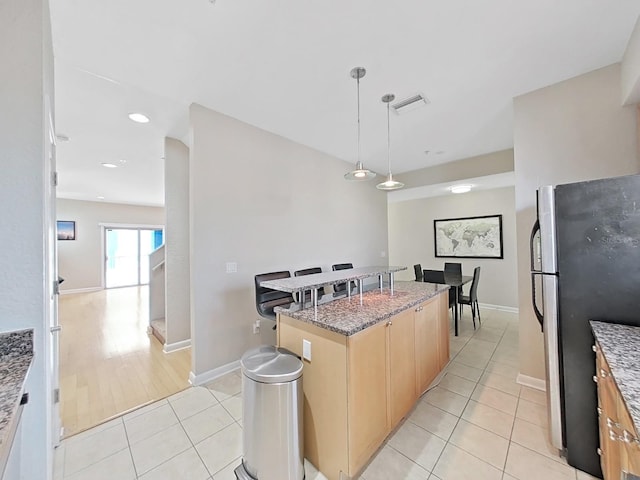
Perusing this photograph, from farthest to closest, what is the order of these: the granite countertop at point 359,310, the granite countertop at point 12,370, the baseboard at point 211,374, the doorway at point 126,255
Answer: the doorway at point 126,255 → the baseboard at point 211,374 → the granite countertop at point 359,310 → the granite countertop at point 12,370

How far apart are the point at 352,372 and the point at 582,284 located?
1.49 meters

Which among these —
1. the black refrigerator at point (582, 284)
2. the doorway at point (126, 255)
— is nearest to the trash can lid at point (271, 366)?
the black refrigerator at point (582, 284)

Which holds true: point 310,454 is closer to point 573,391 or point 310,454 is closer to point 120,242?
point 573,391

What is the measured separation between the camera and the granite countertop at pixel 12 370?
67 centimetres

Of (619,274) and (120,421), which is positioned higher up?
(619,274)

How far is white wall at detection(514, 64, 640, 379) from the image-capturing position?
6.91ft

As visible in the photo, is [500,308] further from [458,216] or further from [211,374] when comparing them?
[211,374]

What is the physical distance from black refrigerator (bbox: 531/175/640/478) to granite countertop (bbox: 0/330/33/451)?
249cm

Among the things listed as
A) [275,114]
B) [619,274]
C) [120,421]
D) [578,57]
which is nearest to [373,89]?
[275,114]

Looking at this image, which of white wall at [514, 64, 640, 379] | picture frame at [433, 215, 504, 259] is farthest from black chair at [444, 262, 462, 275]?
white wall at [514, 64, 640, 379]

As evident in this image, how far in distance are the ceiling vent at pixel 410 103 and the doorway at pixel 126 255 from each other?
8.46 metres

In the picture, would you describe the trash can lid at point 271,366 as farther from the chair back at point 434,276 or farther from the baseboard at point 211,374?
the chair back at point 434,276

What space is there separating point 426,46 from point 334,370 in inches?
94.1

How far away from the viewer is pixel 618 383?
0.95 m
